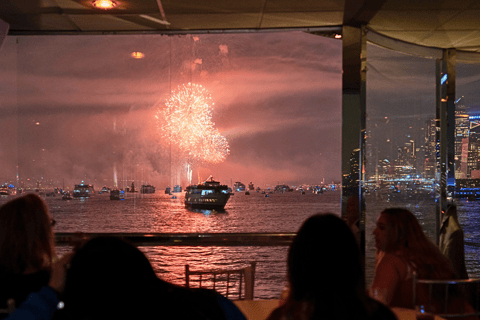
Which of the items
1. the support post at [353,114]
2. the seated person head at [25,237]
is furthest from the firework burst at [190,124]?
the seated person head at [25,237]

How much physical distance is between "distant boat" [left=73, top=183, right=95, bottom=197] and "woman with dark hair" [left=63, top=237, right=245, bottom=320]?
7.37m

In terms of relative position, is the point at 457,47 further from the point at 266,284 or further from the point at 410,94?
the point at 266,284

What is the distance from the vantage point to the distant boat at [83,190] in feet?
25.2

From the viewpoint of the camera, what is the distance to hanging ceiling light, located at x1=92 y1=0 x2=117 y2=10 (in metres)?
3.04

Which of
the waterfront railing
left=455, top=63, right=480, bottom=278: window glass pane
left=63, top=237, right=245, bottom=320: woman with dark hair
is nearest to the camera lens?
left=63, top=237, right=245, bottom=320: woman with dark hair

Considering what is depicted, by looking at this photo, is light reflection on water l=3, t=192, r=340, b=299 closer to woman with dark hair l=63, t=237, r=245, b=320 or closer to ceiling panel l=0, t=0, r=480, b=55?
ceiling panel l=0, t=0, r=480, b=55

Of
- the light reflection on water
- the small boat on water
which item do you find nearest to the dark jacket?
the small boat on water

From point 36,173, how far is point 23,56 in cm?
188

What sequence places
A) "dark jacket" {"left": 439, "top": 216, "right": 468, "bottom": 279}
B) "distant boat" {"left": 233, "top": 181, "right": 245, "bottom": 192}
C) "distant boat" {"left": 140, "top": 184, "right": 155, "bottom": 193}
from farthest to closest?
"distant boat" {"left": 140, "top": 184, "right": 155, "bottom": 193}, "distant boat" {"left": 233, "top": 181, "right": 245, "bottom": 192}, "dark jacket" {"left": 439, "top": 216, "right": 468, "bottom": 279}

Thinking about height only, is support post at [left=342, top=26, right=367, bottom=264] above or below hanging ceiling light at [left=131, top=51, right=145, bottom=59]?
below

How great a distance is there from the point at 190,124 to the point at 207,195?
1.18 meters

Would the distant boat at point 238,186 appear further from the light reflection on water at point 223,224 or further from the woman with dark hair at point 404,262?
the light reflection on water at point 223,224

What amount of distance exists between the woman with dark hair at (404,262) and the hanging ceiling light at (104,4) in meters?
2.64

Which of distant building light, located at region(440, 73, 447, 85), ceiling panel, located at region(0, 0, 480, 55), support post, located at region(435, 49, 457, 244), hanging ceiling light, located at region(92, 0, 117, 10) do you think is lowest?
support post, located at region(435, 49, 457, 244)
